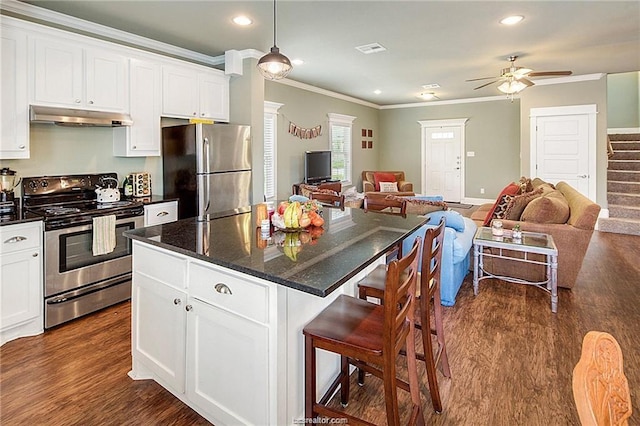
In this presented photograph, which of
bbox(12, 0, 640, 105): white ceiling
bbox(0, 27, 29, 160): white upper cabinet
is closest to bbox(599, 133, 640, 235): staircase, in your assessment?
bbox(12, 0, 640, 105): white ceiling

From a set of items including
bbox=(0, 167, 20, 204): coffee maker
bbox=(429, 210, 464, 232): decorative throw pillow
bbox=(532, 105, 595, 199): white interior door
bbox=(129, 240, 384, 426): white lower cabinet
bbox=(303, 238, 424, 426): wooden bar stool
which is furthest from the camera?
bbox=(532, 105, 595, 199): white interior door

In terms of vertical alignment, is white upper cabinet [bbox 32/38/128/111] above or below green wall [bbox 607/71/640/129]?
below

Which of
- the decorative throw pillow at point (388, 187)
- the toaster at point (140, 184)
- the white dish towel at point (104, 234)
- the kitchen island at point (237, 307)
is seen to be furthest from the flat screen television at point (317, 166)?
the kitchen island at point (237, 307)

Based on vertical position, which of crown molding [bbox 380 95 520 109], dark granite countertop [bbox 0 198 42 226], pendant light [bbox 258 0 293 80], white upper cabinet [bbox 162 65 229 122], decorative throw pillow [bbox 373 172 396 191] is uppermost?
crown molding [bbox 380 95 520 109]

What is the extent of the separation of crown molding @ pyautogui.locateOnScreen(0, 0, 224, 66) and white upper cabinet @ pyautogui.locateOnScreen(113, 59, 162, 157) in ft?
1.54

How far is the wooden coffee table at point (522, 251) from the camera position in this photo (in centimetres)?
335

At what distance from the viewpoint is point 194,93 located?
14.9 feet

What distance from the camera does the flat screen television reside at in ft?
23.4

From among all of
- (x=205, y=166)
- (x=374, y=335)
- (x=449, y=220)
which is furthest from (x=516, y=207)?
(x=205, y=166)

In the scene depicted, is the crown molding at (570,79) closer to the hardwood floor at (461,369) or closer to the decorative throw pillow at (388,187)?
the decorative throw pillow at (388,187)

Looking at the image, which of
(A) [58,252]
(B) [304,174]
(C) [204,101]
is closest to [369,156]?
(B) [304,174]

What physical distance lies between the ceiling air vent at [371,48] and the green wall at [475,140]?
5.44m

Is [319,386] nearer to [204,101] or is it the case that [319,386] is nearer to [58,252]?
[58,252]

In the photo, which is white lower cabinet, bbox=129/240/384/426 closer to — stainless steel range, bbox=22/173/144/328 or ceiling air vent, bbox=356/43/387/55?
stainless steel range, bbox=22/173/144/328
